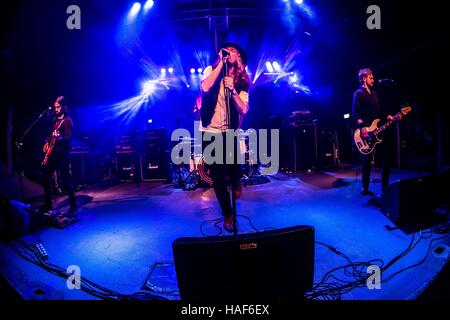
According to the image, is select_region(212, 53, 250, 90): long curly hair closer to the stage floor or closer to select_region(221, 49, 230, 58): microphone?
select_region(221, 49, 230, 58): microphone

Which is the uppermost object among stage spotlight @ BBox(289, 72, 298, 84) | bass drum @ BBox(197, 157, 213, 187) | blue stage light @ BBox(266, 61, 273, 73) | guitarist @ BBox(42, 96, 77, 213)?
blue stage light @ BBox(266, 61, 273, 73)

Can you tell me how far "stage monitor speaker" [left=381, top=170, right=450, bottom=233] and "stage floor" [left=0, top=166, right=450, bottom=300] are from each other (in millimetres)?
181

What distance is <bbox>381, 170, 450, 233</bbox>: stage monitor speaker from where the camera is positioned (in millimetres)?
2303

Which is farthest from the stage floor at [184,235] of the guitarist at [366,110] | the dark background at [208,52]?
the dark background at [208,52]

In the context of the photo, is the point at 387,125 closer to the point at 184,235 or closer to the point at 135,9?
the point at 184,235

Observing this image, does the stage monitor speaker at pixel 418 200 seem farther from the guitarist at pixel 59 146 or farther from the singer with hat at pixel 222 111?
the guitarist at pixel 59 146

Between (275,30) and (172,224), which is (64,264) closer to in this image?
(172,224)

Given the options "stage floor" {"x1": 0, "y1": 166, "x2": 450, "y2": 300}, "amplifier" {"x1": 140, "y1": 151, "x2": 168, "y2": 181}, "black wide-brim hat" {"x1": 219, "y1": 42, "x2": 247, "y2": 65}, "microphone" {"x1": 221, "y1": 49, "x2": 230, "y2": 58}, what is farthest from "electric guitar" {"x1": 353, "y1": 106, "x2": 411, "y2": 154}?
"amplifier" {"x1": 140, "y1": 151, "x2": 168, "y2": 181}

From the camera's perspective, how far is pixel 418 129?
21.9 feet

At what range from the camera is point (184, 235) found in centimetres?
259

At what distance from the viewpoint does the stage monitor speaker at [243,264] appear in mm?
1163

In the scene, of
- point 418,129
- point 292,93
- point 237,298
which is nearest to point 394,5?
point 418,129

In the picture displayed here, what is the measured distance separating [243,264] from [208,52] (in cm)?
903
